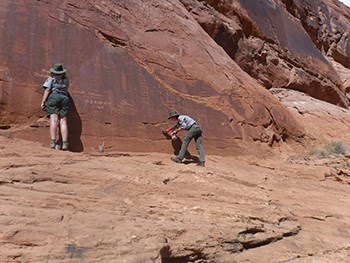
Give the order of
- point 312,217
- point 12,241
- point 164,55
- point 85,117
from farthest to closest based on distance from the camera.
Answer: point 164,55
point 85,117
point 312,217
point 12,241

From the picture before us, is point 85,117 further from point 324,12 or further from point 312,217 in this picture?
point 324,12

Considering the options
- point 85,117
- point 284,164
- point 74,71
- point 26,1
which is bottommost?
point 284,164

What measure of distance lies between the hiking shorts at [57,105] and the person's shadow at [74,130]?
27 centimetres

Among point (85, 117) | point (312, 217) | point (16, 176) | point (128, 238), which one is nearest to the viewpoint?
point (128, 238)

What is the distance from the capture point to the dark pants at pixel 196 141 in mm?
6980

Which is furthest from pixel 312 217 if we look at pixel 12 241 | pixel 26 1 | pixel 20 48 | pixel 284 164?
pixel 26 1

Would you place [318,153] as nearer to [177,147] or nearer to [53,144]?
[177,147]

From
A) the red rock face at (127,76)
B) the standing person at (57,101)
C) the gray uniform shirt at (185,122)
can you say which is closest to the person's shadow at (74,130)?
the red rock face at (127,76)

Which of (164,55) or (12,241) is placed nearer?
(12,241)

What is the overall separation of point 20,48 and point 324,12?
19.3 m

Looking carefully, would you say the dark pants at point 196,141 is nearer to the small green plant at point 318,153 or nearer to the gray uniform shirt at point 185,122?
the gray uniform shirt at point 185,122

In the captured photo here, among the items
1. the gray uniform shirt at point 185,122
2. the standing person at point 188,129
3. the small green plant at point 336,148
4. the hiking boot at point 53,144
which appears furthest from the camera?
the small green plant at point 336,148

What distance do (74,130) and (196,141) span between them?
2.26 m

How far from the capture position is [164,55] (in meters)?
8.52
